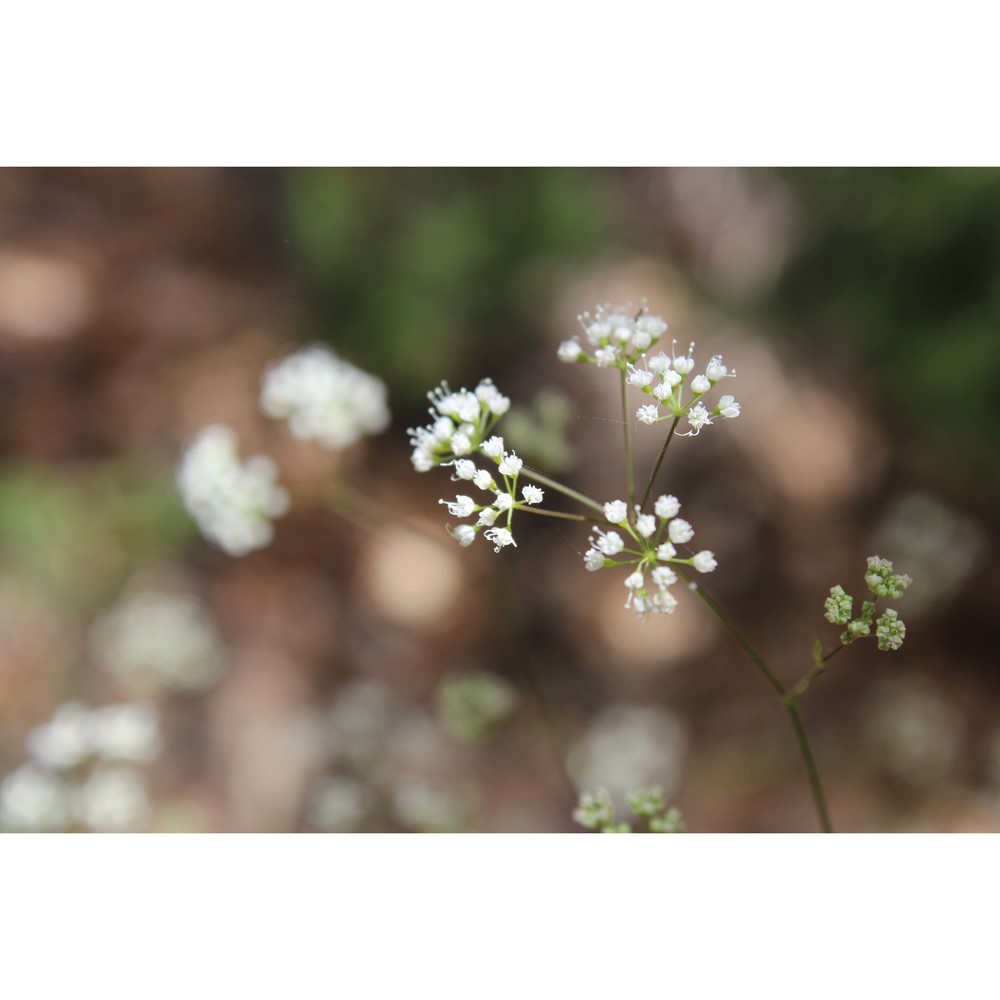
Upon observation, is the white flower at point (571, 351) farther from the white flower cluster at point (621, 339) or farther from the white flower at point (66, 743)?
the white flower at point (66, 743)

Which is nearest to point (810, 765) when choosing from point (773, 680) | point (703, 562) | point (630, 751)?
point (773, 680)

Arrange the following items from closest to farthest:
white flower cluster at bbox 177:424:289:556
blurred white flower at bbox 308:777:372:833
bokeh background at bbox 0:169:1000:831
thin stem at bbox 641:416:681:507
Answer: thin stem at bbox 641:416:681:507 → white flower cluster at bbox 177:424:289:556 → blurred white flower at bbox 308:777:372:833 → bokeh background at bbox 0:169:1000:831

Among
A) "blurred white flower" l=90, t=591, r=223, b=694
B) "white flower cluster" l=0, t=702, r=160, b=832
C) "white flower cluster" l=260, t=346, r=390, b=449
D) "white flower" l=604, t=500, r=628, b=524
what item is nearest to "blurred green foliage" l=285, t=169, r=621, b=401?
"white flower cluster" l=260, t=346, r=390, b=449

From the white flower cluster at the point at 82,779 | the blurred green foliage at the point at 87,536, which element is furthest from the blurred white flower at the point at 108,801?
the blurred green foliage at the point at 87,536

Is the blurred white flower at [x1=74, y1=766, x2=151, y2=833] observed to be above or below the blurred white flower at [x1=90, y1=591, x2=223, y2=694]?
below

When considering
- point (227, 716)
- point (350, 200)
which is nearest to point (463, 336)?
point (350, 200)

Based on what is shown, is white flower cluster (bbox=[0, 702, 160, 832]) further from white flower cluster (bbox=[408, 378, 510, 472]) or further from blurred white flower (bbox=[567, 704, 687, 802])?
white flower cluster (bbox=[408, 378, 510, 472])
